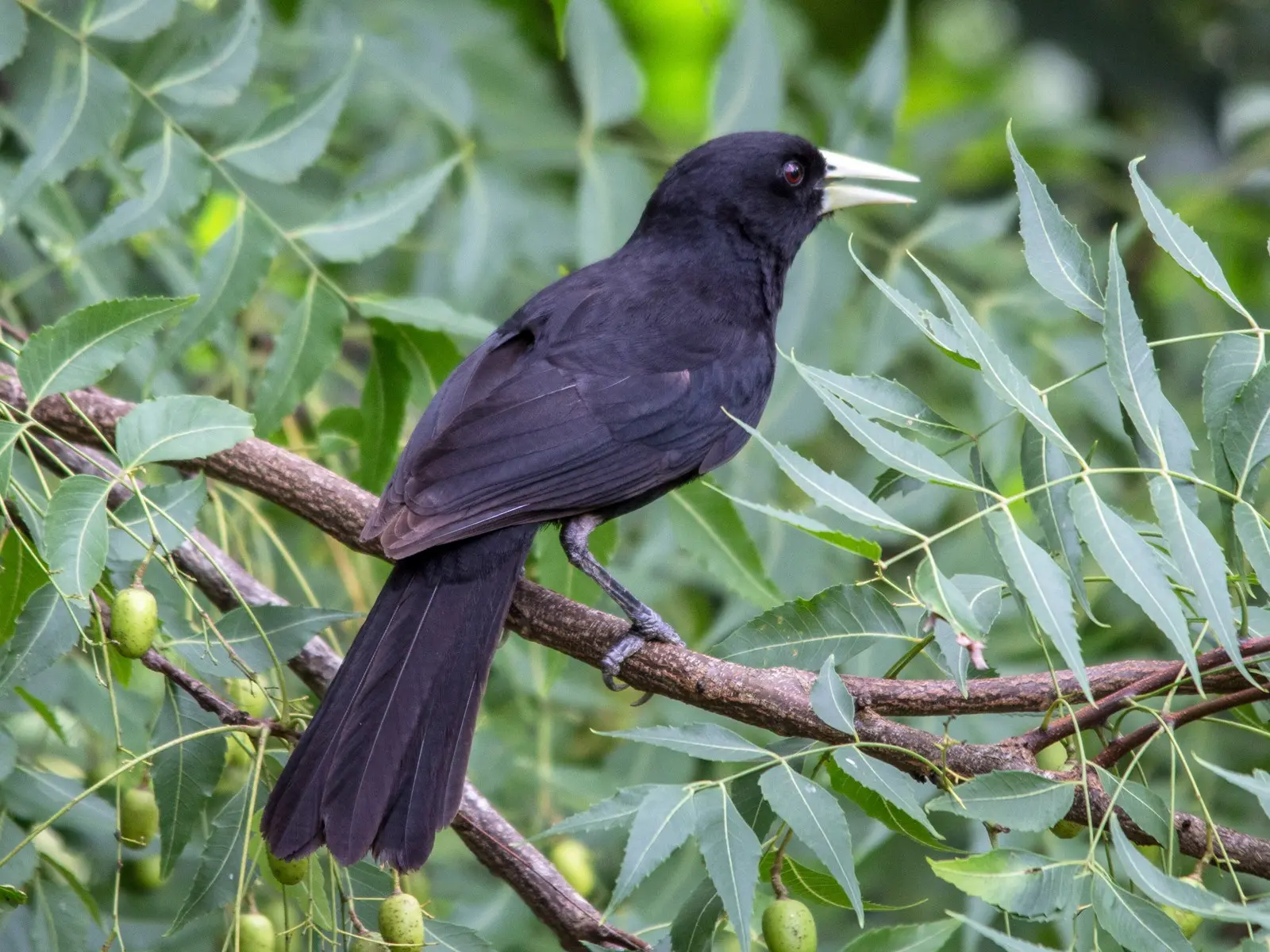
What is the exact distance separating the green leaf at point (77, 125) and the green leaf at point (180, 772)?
4.14 ft

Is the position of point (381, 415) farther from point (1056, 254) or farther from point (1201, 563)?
point (1201, 563)

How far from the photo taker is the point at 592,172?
4047mm

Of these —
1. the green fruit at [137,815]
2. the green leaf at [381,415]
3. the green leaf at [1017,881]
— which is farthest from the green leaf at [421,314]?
the green leaf at [1017,881]

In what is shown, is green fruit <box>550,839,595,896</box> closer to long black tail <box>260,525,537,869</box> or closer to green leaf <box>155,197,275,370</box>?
long black tail <box>260,525,537,869</box>

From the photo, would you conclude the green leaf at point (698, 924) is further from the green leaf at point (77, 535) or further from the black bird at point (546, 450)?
the green leaf at point (77, 535)

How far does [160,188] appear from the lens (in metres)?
3.18

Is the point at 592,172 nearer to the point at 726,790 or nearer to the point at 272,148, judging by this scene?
the point at 272,148

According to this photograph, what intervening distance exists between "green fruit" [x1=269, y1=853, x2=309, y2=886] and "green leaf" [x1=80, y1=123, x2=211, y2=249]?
1505 millimetres

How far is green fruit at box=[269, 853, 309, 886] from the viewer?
2.32m

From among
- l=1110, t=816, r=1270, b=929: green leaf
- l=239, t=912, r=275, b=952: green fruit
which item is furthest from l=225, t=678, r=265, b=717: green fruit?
l=1110, t=816, r=1270, b=929: green leaf

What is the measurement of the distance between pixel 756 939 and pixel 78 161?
7.52 feet

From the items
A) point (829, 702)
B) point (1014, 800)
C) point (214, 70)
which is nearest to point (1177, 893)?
point (1014, 800)

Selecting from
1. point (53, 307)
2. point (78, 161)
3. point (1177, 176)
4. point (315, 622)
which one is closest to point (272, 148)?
point (78, 161)

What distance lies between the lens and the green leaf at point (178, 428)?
7.32 ft
